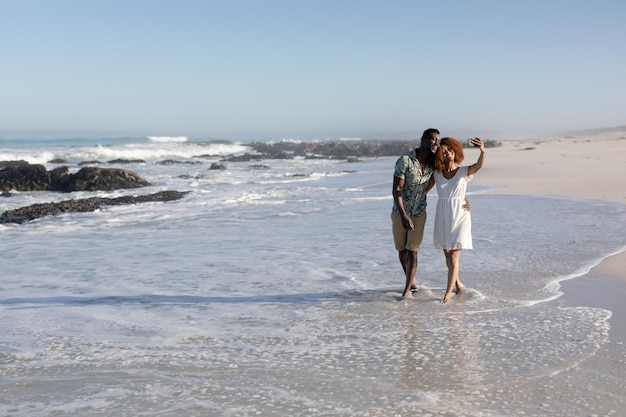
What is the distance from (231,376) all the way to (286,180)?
19.9 metres

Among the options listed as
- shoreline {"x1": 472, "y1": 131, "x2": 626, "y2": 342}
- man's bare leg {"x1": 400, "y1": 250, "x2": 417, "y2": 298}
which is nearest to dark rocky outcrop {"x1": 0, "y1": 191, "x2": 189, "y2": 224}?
shoreline {"x1": 472, "y1": 131, "x2": 626, "y2": 342}

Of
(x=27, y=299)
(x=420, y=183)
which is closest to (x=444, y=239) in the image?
(x=420, y=183)

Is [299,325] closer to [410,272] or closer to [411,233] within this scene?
[410,272]

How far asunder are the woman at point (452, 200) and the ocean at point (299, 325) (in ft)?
1.60

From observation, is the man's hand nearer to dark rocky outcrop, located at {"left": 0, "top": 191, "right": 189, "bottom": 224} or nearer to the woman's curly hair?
the woman's curly hair

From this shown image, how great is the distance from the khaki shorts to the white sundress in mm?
251

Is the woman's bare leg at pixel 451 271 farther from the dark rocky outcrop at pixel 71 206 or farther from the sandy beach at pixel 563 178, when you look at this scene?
the dark rocky outcrop at pixel 71 206

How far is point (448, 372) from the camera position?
4.18 metres

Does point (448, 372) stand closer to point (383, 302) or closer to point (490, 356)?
point (490, 356)

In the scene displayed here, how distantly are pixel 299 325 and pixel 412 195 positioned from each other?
1760mm

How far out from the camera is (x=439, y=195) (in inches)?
243

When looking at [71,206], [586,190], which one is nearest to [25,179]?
[71,206]

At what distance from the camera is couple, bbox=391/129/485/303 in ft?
19.8

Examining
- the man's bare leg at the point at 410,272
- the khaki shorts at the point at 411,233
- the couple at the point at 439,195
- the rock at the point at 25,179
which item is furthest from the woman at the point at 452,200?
the rock at the point at 25,179
